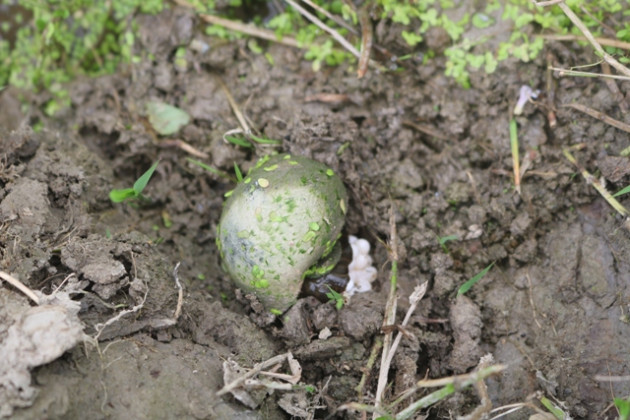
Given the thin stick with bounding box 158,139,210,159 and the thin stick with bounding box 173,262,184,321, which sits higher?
the thin stick with bounding box 158,139,210,159

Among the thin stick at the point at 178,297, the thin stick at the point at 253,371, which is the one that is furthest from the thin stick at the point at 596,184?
the thin stick at the point at 178,297

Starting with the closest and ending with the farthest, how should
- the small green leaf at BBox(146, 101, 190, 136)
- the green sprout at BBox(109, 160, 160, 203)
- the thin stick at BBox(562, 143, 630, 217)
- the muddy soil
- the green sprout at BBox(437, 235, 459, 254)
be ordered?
the muddy soil, the green sprout at BBox(109, 160, 160, 203), the thin stick at BBox(562, 143, 630, 217), the green sprout at BBox(437, 235, 459, 254), the small green leaf at BBox(146, 101, 190, 136)

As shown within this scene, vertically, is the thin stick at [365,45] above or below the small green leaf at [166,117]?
above

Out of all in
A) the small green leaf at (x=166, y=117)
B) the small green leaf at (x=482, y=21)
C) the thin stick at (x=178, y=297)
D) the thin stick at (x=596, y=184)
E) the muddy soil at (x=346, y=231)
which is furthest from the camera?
the small green leaf at (x=166, y=117)

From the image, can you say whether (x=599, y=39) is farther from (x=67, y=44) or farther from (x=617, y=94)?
(x=67, y=44)

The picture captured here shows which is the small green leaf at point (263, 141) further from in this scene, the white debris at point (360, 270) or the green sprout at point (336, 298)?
the green sprout at point (336, 298)

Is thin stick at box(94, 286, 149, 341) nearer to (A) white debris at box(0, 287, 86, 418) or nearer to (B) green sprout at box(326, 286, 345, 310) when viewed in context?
(A) white debris at box(0, 287, 86, 418)

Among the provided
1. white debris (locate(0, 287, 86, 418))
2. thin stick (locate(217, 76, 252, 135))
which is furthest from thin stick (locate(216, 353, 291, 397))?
thin stick (locate(217, 76, 252, 135))
